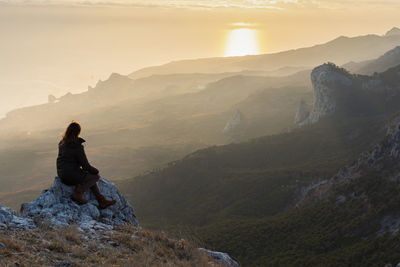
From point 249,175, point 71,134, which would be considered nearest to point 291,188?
point 249,175

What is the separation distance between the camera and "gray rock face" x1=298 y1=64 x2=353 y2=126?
8956 centimetres

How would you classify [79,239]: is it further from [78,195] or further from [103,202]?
[103,202]

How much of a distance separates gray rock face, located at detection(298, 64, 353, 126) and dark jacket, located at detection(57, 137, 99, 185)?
8630 cm

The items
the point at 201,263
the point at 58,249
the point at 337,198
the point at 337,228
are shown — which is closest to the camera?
the point at 58,249

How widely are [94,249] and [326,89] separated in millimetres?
90352

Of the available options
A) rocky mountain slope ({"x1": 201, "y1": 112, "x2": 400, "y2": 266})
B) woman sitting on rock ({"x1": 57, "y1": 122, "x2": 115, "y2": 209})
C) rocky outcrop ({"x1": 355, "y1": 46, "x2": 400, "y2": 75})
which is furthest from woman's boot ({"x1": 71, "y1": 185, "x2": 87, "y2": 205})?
rocky outcrop ({"x1": 355, "y1": 46, "x2": 400, "y2": 75})

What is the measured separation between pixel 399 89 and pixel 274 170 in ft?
152

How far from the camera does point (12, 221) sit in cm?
1190

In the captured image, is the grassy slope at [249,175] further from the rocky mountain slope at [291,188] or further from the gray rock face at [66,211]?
the gray rock face at [66,211]

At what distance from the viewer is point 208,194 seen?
220 feet

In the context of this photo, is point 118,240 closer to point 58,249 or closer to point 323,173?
point 58,249

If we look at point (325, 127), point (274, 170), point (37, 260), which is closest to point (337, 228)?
point (37, 260)

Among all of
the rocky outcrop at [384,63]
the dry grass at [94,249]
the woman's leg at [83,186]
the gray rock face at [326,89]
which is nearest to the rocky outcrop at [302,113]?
the gray rock face at [326,89]

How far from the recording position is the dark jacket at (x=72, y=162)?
13250mm
